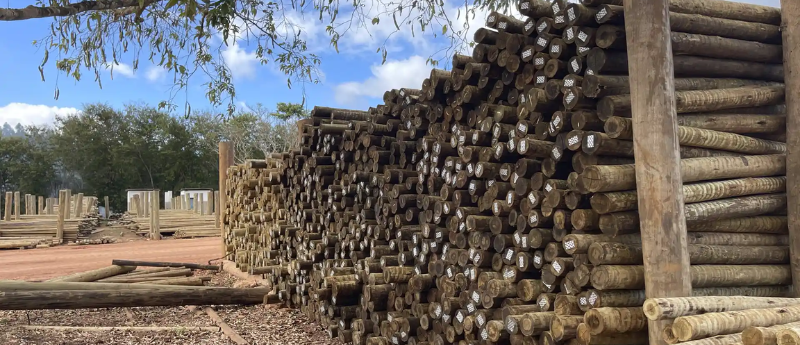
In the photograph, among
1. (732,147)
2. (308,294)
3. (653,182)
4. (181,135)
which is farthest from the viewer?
(181,135)

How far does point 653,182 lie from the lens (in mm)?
3623

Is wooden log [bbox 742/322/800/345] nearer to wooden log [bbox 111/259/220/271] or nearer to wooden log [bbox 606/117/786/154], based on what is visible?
wooden log [bbox 606/117/786/154]

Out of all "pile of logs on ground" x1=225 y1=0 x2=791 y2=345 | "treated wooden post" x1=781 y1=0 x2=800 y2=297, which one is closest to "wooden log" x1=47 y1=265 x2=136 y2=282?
"pile of logs on ground" x1=225 y1=0 x2=791 y2=345

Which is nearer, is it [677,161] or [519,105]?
[677,161]

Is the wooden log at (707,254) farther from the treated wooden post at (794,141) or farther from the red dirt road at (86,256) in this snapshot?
the red dirt road at (86,256)

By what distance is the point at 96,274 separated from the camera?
9938 mm

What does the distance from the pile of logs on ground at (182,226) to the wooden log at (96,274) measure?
15071 millimetres

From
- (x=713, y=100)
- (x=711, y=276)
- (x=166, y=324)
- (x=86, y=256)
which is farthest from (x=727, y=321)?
(x=86, y=256)

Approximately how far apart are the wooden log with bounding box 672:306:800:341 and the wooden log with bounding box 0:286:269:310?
22.7ft

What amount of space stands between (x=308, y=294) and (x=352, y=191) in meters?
1.98

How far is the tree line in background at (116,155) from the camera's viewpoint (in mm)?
44219

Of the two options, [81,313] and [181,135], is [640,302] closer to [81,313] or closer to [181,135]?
[81,313]

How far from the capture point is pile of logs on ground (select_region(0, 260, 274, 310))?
23.6 ft

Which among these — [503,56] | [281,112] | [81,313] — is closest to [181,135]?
[281,112]
